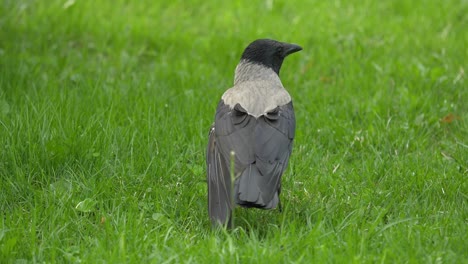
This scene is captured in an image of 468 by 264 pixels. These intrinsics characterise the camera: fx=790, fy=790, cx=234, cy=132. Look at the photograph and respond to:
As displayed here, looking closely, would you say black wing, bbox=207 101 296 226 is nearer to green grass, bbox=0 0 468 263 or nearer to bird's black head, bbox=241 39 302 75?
green grass, bbox=0 0 468 263

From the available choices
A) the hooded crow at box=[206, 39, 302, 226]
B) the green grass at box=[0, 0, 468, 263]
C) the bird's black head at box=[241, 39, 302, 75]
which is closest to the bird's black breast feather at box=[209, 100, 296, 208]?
the hooded crow at box=[206, 39, 302, 226]

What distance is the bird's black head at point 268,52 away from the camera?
5.70m

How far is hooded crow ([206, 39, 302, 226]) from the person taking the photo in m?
4.42

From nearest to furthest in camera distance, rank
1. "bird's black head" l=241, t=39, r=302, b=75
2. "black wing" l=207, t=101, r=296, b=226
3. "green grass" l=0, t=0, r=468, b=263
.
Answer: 1. "green grass" l=0, t=0, r=468, b=263
2. "black wing" l=207, t=101, r=296, b=226
3. "bird's black head" l=241, t=39, r=302, b=75

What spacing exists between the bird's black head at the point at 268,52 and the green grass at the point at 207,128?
0.67 metres

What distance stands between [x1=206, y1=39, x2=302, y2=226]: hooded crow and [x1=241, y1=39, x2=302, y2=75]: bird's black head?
0.28 metres

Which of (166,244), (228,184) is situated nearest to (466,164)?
(228,184)

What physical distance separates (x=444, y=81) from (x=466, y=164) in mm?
1717

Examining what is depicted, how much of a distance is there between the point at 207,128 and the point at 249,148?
60.1 inches

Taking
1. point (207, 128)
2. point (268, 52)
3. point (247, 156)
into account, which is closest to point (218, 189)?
point (247, 156)

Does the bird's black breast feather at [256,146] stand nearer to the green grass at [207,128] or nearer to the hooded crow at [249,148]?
the hooded crow at [249,148]

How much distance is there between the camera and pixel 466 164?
553 centimetres

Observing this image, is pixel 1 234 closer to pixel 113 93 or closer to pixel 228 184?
pixel 228 184

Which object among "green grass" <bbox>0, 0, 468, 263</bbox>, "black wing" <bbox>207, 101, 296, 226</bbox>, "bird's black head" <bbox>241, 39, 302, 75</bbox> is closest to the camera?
"green grass" <bbox>0, 0, 468, 263</bbox>
